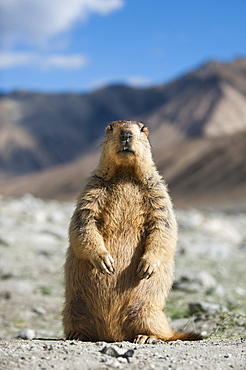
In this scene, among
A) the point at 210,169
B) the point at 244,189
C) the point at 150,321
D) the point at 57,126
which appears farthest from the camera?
the point at 57,126

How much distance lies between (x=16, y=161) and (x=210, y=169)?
76149 millimetres

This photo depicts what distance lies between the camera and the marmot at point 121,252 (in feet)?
16.0

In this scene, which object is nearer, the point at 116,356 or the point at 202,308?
the point at 116,356

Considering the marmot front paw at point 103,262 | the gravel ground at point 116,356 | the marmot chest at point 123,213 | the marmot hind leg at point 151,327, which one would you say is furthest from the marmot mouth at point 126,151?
the gravel ground at point 116,356

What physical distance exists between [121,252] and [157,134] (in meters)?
112

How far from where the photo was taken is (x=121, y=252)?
500 centimetres

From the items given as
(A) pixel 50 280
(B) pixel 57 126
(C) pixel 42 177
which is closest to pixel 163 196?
(A) pixel 50 280

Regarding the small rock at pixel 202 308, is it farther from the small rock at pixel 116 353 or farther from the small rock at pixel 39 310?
the small rock at pixel 116 353

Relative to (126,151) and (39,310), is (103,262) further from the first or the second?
(39,310)

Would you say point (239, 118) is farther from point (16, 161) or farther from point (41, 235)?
point (41, 235)

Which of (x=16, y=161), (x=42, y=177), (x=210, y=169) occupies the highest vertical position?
(x=16, y=161)

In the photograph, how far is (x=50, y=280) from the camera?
10336 mm

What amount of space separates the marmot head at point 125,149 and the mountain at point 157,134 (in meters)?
55.1

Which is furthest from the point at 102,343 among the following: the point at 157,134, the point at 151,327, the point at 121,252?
the point at 157,134
